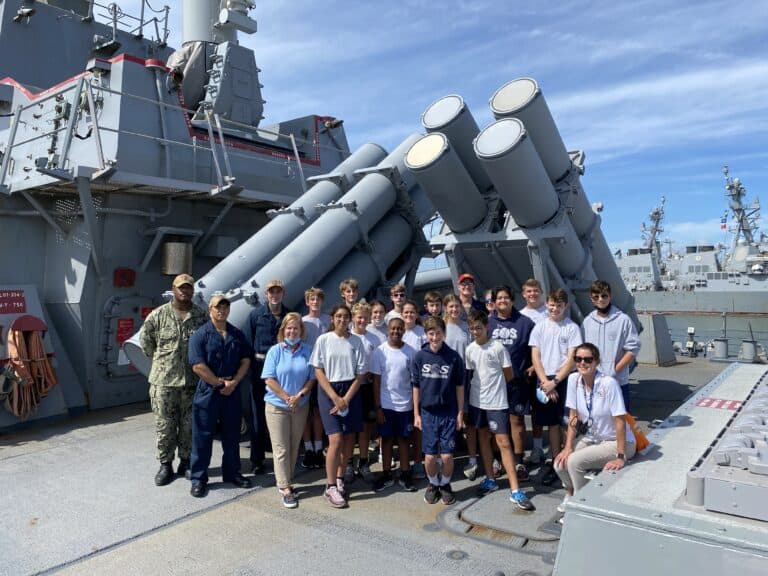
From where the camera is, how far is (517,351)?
193 inches

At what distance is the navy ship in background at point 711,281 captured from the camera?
106 feet

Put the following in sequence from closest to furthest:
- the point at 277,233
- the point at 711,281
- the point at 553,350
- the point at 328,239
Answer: the point at 553,350 < the point at 328,239 < the point at 277,233 < the point at 711,281

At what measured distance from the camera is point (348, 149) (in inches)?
449

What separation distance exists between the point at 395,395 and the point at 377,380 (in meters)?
0.25

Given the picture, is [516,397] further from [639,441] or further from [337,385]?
[639,441]

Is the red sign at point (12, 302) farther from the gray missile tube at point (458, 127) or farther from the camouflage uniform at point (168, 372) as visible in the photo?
the gray missile tube at point (458, 127)

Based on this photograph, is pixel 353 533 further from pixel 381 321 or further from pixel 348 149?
pixel 348 149

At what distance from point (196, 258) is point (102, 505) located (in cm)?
493

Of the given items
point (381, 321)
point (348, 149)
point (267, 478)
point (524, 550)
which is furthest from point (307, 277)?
point (348, 149)

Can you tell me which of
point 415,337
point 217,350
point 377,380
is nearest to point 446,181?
point 415,337

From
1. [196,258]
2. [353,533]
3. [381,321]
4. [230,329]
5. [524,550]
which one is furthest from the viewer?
[196,258]

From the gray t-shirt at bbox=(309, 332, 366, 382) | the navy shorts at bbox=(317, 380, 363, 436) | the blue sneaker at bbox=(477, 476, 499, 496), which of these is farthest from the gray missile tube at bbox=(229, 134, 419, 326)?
the blue sneaker at bbox=(477, 476, 499, 496)

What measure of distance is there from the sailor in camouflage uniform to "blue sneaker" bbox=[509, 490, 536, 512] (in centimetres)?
269

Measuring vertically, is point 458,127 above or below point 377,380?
above
